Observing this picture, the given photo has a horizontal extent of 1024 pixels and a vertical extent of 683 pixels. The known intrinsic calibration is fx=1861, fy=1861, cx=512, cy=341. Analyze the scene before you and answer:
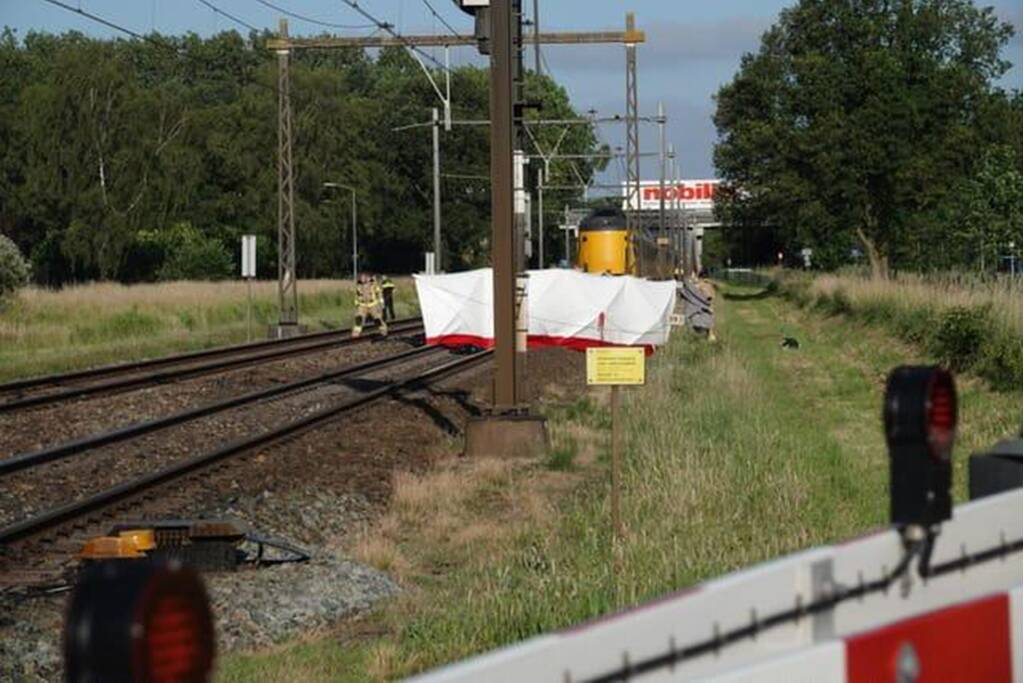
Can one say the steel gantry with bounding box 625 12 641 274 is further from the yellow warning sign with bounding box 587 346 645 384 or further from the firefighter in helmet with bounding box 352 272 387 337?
the yellow warning sign with bounding box 587 346 645 384

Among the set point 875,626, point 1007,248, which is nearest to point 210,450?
point 875,626

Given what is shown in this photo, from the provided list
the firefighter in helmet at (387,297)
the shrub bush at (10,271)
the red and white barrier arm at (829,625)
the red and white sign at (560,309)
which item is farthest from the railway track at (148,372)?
the red and white barrier arm at (829,625)

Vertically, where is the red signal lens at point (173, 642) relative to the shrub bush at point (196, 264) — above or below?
above

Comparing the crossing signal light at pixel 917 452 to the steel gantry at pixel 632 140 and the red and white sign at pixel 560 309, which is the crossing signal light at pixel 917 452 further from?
the steel gantry at pixel 632 140

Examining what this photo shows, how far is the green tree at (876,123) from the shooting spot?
65625 mm

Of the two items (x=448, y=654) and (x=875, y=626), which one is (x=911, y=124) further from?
(x=875, y=626)

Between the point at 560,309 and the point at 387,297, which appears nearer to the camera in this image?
the point at 560,309

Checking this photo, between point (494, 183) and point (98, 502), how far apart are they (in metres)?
6.03

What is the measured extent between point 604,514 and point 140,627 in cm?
1073

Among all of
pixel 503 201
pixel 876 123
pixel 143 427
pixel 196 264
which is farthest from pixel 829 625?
pixel 196 264

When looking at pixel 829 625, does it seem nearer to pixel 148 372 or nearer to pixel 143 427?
pixel 143 427

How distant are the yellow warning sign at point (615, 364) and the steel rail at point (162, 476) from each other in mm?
3745

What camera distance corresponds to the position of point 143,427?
771 inches

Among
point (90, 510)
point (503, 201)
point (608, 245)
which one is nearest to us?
point (90, 510)
